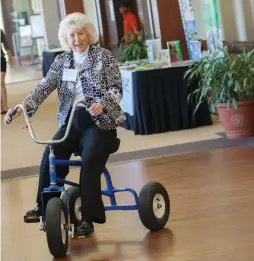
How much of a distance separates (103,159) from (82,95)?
0.44 meters

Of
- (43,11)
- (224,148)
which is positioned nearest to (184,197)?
(224,148)

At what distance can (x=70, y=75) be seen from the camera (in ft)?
16.1

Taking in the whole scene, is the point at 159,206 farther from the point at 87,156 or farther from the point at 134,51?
the point at 134,51

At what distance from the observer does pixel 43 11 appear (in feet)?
72.8

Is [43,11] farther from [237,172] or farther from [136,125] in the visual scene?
[237,172]

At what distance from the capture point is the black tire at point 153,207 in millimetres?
4934

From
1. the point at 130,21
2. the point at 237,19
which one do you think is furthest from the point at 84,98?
the point at 130,21

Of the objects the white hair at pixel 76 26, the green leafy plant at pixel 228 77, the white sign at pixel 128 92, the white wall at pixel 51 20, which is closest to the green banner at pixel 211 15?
the green leafy plant at pixel 228 77

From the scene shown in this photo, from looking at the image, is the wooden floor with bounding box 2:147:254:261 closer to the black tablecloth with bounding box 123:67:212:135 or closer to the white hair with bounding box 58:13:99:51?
the white hair with bounding box 58:13:99:51

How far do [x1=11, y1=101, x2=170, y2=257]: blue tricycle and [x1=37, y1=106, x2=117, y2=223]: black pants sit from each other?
0.09m

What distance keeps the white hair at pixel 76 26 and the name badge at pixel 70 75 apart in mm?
171

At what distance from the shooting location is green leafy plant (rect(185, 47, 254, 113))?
8.01 meters

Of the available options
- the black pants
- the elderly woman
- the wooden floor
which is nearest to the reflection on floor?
the wooden floor

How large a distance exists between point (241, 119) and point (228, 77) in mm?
444
